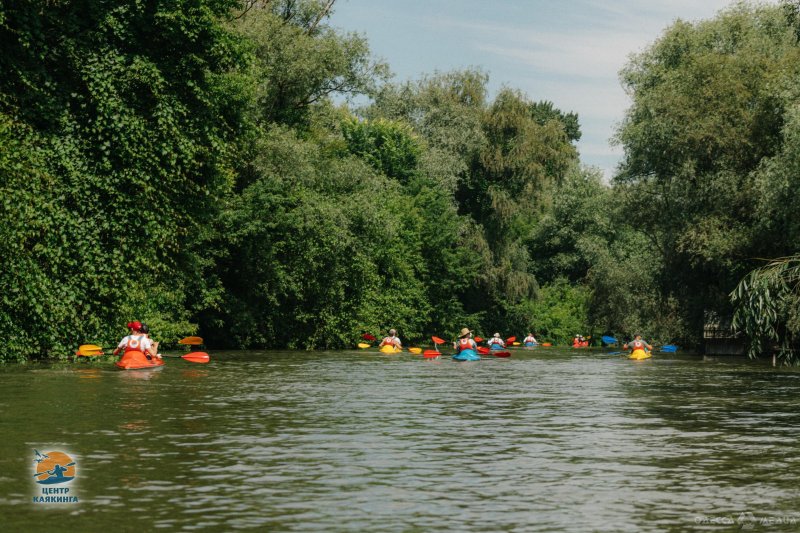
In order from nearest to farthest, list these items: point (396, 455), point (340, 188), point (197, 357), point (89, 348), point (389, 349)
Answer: point (396, 455), point (89, 348), point (197, 357), point (389, 349), point (340, 188)

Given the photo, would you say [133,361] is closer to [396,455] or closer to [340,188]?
[396,455]

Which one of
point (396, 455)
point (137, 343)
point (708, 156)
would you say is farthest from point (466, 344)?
point (396, 455)

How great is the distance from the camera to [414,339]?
66.5 m

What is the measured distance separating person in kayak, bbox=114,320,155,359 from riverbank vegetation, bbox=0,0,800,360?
1.45 metres

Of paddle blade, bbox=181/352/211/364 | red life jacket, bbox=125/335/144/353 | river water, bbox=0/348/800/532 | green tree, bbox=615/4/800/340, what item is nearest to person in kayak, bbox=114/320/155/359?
red life jacket, bbox=125/335/144/353

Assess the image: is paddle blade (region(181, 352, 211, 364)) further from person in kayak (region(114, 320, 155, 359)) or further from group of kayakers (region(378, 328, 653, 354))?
group of kayakers (region(378, 328, 653, 354))

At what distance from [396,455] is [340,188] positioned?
39.6m

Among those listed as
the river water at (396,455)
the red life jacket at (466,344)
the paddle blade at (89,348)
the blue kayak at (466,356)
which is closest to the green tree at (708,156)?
the red life jacket at (466,344)

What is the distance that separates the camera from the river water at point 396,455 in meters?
9.07

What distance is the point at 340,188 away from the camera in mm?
52000

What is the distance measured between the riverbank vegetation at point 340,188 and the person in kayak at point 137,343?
145 centimetres

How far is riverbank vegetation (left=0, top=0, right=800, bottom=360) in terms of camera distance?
1164 inches

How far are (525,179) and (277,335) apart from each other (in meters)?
23.9

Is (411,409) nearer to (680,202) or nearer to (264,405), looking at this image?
(264,405)
